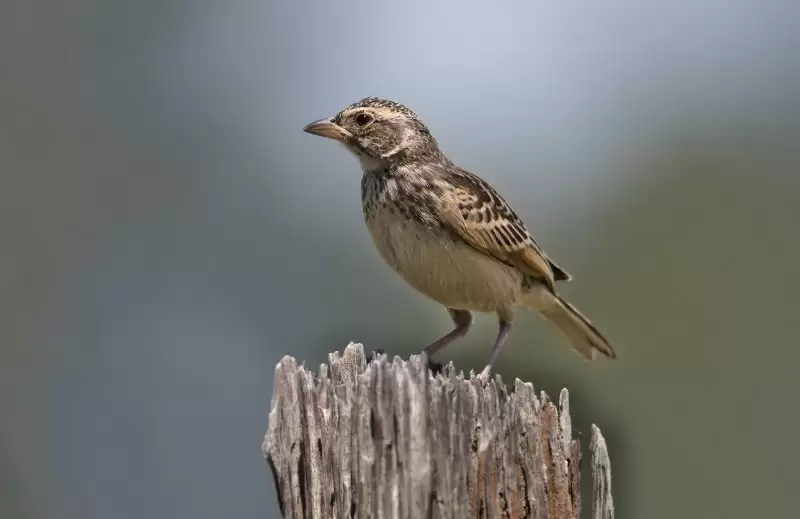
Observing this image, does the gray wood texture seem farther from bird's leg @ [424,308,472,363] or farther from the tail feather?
the tail feather

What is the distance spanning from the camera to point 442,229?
23.3 ft

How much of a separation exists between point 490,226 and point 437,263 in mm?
624

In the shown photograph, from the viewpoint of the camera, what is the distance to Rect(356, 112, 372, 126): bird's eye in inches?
302

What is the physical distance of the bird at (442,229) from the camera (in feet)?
23.3

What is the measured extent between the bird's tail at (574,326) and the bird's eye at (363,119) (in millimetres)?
1963

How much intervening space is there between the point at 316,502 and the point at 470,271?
3.49 m

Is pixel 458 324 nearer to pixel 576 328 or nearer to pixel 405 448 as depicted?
pixel 576 328

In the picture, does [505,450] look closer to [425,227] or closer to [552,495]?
[552,495]

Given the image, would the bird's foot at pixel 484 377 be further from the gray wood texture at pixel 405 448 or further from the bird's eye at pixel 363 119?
the bird's eye at pixel 363 119

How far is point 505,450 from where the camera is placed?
13.4ft

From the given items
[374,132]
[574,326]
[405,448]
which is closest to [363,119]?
[374,132]

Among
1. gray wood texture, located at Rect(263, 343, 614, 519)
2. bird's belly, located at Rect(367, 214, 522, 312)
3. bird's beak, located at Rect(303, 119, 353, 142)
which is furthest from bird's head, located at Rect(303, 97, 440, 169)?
gray wood texture, located at Rect(263, 343, 614, 519)

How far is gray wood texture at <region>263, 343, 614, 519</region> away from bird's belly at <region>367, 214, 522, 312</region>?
9.36ft

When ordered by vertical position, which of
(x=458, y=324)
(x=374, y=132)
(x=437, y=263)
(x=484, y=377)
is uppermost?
(x=374, y=132)
